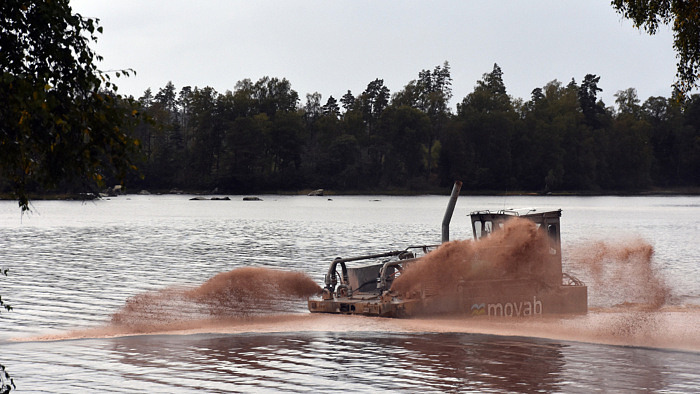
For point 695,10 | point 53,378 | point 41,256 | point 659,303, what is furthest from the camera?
point 41,256

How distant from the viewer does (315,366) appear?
1553 centimetres

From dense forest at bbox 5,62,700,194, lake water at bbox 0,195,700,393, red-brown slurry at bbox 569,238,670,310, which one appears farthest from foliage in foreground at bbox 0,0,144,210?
dense forest at bbox 5,62,700,194

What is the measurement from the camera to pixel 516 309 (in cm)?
2156

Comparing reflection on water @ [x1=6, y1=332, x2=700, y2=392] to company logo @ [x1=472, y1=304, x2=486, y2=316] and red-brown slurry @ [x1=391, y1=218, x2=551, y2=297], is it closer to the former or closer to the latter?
company logo @ [x1=472, y1=304, x2=486, y2=316]

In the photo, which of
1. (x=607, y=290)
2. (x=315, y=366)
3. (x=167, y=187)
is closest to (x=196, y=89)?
(x=167, y=187)

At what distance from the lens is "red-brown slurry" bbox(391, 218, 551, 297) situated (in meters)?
20.6

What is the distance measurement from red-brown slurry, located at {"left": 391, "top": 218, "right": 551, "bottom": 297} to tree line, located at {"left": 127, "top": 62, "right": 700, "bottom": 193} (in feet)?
480

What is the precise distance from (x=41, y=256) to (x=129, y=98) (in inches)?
1405

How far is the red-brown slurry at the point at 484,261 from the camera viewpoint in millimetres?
20609

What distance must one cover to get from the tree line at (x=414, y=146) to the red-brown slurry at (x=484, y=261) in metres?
146

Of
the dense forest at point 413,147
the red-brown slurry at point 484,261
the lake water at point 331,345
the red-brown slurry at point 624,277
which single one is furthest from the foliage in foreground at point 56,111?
the dense forest at point 413,147

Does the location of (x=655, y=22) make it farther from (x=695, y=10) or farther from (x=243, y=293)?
(x=243, y=293)

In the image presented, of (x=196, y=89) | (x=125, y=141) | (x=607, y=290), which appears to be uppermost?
(x=196, y=89)

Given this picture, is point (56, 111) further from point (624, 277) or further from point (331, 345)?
point (624, 277)
